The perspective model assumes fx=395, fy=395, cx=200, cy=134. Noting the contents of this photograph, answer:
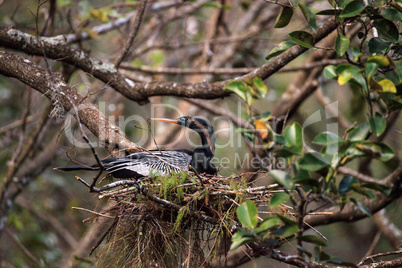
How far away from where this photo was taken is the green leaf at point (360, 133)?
1.86 m

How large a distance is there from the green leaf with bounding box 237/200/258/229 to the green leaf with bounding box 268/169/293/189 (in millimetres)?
241

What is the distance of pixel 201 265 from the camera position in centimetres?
312

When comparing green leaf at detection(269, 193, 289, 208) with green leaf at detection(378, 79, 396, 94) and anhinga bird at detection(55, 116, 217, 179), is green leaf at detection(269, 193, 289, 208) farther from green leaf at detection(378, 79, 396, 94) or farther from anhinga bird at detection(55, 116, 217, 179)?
anhinga bird at detection(55, 116, 217, 179)

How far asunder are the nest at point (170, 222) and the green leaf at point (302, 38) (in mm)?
1108

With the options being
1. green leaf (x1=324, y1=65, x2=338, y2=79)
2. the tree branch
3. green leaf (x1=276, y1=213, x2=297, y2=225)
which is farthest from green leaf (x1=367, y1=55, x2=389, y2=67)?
the tree branch

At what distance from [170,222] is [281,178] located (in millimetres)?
1545

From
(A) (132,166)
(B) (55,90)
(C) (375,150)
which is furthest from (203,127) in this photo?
(C) (375,150)

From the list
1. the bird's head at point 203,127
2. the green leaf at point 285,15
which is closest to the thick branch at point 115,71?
the green leaf at point 285,15

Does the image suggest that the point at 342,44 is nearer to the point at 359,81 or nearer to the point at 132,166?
the point at 359,81

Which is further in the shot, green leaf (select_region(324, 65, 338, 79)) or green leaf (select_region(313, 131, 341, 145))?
green leaf (select_region(324, 65, 338, 79))

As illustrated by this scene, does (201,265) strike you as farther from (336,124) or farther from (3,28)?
(336,124)

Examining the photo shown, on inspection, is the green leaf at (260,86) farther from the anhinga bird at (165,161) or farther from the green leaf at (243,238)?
the anhinga bird at (165,161)

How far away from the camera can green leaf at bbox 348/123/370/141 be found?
6.11 ft

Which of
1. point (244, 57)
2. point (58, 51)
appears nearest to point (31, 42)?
point (58, 51)
